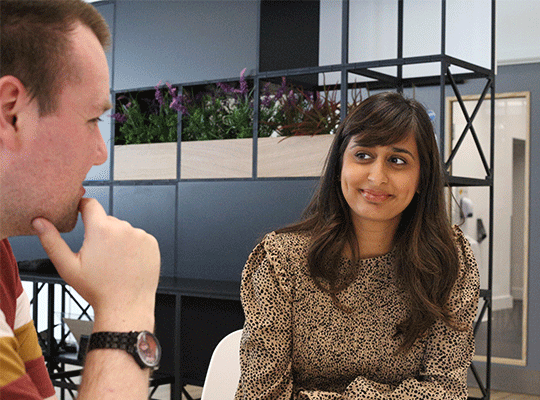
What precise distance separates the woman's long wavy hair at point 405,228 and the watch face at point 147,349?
0.95m

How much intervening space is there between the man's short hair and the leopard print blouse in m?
1.04

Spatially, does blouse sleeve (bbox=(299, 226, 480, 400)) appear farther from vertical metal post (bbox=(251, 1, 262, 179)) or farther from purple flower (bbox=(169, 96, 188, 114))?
purple flower (bbox=(169, 96, 188, 114))

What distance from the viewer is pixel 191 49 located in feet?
13.6

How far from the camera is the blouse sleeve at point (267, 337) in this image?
171 centimetres

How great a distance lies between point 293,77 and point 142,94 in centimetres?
129

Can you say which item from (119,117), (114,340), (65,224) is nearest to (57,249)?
(65,224)

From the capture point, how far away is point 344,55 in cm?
334

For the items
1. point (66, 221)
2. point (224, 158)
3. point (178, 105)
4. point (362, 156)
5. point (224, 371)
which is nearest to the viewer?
point (66, 221)

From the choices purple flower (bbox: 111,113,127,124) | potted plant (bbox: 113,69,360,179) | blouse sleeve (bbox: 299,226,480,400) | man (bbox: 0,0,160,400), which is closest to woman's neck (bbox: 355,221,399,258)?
blouse sleeve (bbox: 299,226,480,400)

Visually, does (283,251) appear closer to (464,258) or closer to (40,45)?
(464,258)

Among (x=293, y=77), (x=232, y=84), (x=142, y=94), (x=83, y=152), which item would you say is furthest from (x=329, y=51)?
(x=83, y=152)

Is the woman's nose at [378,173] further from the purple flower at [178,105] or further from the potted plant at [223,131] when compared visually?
the purple flower at [178,105]

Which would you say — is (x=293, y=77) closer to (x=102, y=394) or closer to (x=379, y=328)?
(x=379, y=328)

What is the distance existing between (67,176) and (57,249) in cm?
10
